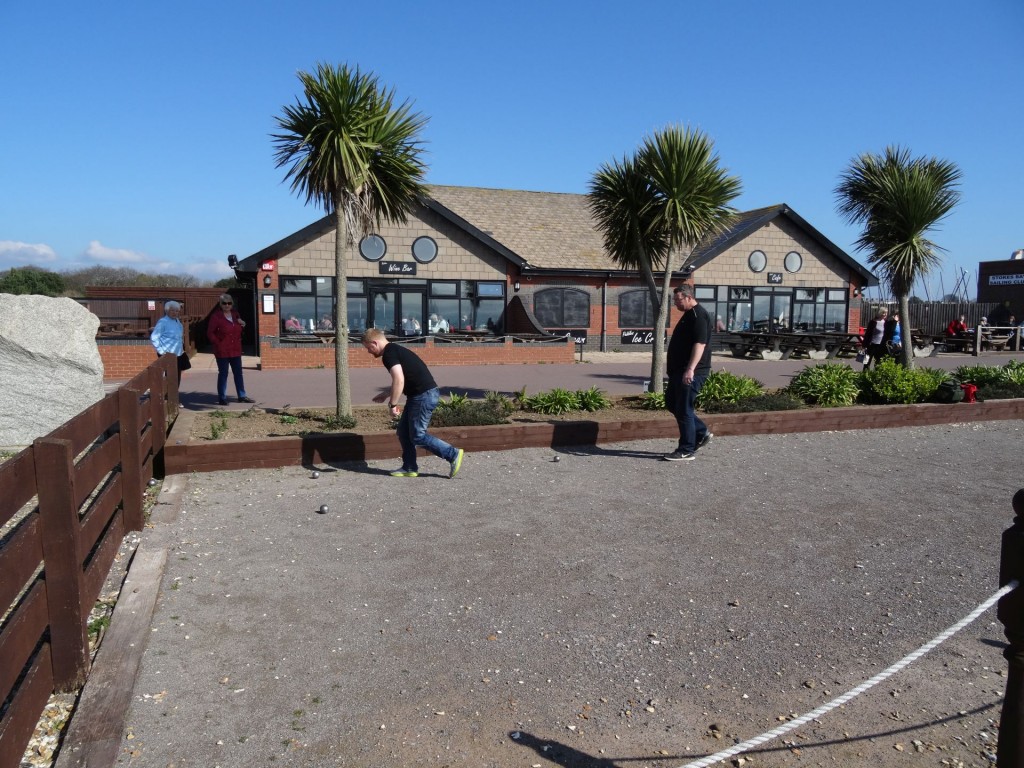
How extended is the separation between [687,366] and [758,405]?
104 inches

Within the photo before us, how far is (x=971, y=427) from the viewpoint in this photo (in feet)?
37.0

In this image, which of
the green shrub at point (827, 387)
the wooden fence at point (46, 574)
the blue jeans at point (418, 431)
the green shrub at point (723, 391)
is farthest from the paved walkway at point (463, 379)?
the wooden fence at point (46, 574)

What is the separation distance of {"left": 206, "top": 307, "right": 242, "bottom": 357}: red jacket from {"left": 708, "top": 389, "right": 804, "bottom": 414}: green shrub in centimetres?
691

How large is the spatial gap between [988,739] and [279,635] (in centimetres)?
346

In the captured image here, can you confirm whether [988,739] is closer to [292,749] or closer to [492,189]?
[292,749]

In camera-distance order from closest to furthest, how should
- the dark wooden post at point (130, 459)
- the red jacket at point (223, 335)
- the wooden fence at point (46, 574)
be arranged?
the wooden fence at point (46, 574)
the dark wooden post at point (130, 459)
the red jacket at point (223, 335)

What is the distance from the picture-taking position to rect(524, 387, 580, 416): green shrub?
427 inches

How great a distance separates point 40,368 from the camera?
9.03 metres

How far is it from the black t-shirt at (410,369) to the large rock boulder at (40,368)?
3886 millimetres

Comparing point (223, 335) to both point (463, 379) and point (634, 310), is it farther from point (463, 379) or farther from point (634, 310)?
point (634, 310)

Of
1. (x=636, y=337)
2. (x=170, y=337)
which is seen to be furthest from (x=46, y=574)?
(x=636, y=337)

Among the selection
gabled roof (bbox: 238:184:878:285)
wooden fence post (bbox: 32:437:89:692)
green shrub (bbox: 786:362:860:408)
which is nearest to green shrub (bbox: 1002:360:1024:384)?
green shrub (bbox: 786:362:860:408)

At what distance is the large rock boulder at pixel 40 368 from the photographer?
8891 mm

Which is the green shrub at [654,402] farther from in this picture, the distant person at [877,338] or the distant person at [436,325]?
the distant person at [436,325]
